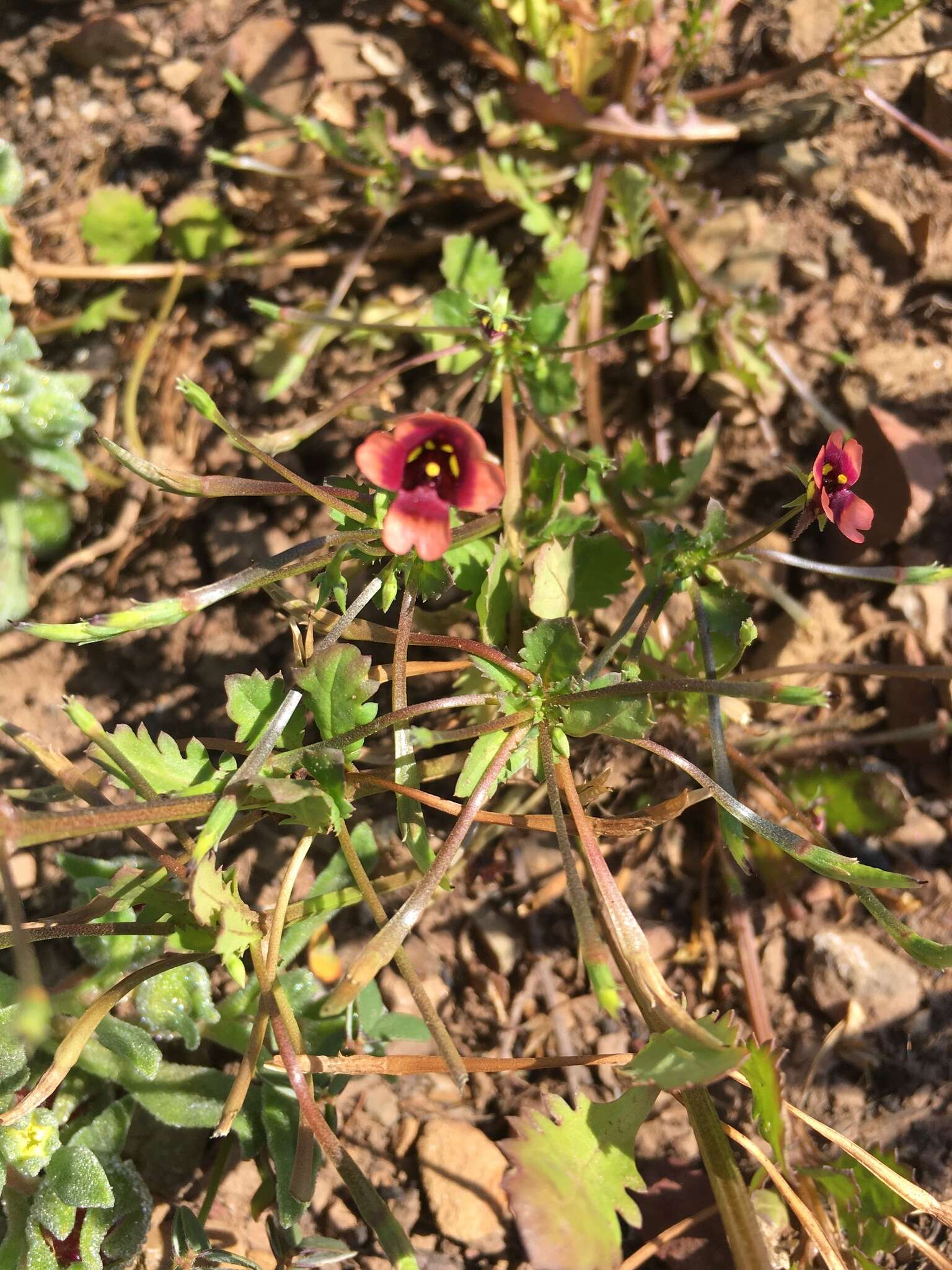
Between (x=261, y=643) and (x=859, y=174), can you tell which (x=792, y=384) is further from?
(x=261, y=643)

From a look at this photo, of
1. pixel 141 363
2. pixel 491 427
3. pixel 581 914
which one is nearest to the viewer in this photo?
pixel 581 914

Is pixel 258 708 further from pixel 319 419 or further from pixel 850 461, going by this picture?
pixel 850 461

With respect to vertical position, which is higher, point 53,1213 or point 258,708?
point 258,708

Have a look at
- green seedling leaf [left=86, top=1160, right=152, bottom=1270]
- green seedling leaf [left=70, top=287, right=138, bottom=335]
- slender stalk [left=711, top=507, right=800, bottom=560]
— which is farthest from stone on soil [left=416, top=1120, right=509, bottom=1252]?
green seedling leaf [left=70, top=287, right=138, bottom=335]

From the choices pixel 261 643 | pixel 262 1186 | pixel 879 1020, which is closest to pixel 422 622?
pixel 261 643

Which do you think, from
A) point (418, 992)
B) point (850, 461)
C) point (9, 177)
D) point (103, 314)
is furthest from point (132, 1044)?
point (9, 177)

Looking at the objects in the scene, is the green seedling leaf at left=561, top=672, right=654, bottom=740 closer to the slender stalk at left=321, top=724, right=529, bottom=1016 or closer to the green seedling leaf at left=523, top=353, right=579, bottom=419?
the slender stalk at left=321, top=724, right=529, bottom=1016

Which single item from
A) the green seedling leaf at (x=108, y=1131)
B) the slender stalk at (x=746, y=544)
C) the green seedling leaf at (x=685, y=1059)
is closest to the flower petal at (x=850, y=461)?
the slender stalk at (x=746, y=544)
